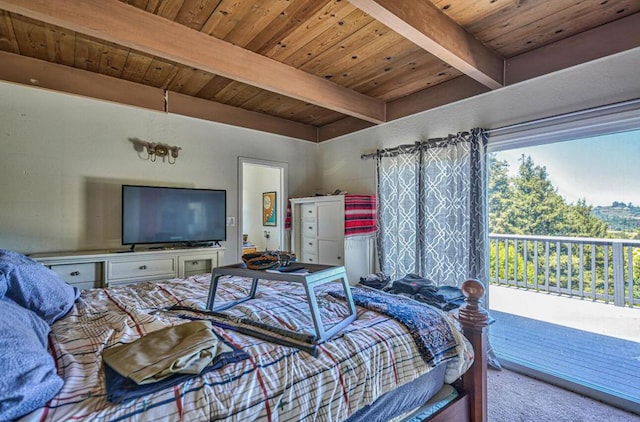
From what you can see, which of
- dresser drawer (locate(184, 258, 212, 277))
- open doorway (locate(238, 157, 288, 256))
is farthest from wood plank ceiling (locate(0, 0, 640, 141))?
open doorway (locate(238, 157, 288, 256))

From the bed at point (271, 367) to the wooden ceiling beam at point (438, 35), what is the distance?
1.55 meters

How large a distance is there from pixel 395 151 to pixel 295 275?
2.64m

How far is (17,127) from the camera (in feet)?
9.01

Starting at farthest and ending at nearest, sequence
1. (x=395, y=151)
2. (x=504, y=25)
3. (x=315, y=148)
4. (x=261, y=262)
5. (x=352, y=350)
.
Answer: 1. (x=315, y=148)
2. (x=395, y=151)
3. (x=504, y=25)
4. (x=261, y=262)
5. (x=352, y=350)

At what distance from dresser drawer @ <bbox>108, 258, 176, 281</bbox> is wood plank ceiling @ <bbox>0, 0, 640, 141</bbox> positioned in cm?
168

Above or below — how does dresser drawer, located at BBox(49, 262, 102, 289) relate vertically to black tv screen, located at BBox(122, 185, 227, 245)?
below

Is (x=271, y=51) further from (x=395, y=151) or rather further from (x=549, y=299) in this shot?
(x=549, y=299)

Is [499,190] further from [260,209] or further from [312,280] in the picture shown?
[260,209]

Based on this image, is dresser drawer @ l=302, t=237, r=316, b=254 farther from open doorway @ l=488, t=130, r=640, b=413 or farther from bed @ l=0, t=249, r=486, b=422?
bed @ l=0, t=249, r=486, b=422

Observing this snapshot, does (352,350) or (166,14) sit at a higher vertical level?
(166,14)

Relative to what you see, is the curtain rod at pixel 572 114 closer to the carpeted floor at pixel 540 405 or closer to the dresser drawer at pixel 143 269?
the carpeted floor at pixel 540 405

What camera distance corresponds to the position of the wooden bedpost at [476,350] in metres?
1.49

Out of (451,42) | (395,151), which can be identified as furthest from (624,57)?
(395,151)

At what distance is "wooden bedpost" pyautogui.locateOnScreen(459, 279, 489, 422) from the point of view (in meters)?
1.49
